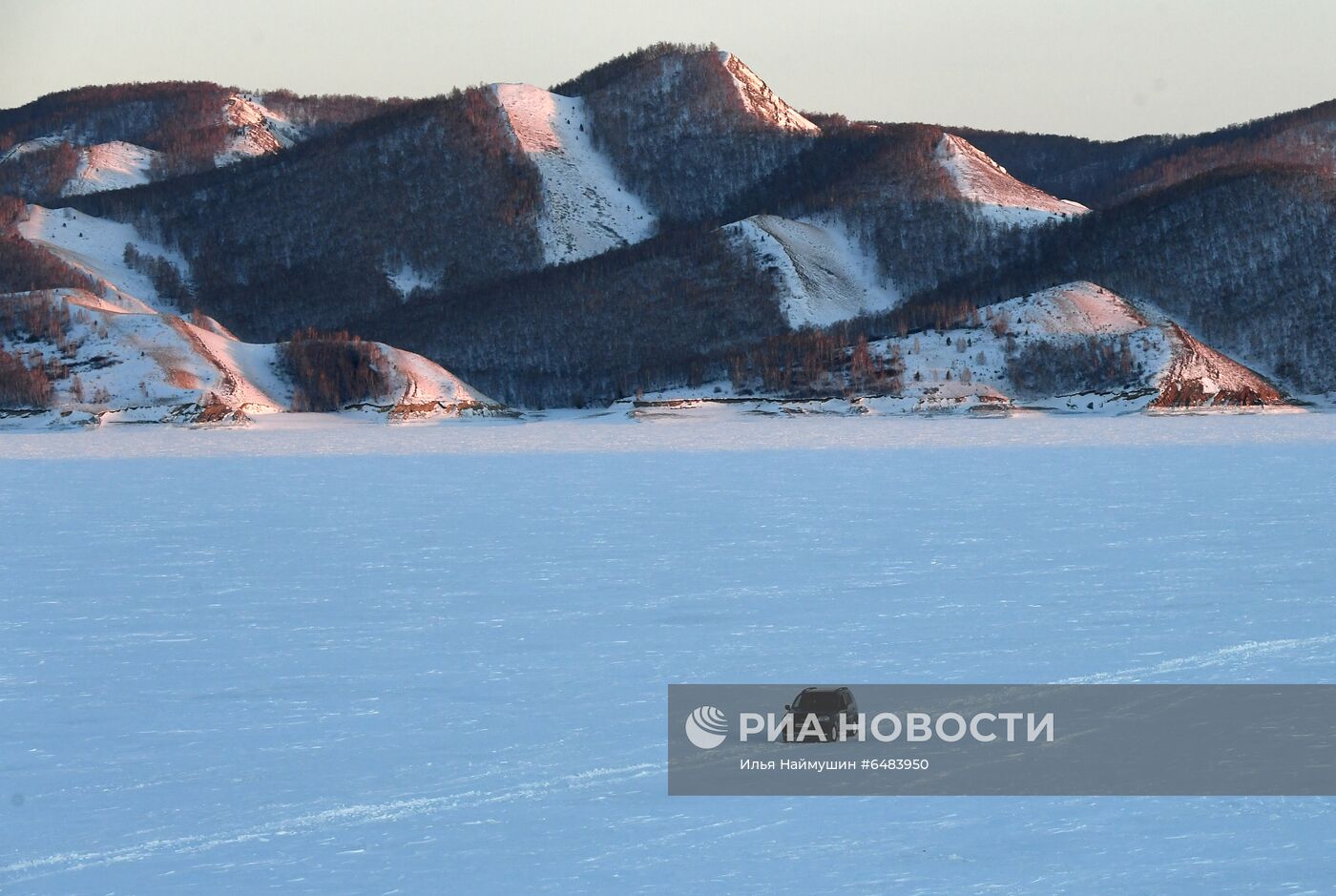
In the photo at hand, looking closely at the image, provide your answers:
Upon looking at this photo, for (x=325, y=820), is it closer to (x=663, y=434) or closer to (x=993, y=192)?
(x=663, y=434)

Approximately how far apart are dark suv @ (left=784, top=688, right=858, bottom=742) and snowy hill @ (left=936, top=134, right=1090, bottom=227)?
168449 mm

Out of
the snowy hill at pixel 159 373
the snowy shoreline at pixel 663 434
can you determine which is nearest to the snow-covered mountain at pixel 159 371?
the snowy hill at pixel 159 373

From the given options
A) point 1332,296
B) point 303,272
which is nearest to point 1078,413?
point 1332,296

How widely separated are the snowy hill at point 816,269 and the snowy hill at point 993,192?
1627 cm

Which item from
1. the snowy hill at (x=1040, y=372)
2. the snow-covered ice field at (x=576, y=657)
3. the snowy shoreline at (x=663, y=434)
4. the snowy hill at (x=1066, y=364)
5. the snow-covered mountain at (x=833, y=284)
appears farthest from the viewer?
the snow-covered mountain at (x=833, y=284)

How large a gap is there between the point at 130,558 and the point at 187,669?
11.7 m

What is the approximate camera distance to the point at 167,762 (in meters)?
14.6

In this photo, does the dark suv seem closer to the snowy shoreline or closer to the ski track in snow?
the ski track in snow

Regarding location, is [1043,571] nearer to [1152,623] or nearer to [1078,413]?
[1152,623]

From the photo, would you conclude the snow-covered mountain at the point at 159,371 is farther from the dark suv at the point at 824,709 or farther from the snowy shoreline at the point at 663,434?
the dark suv at the point at 824,709

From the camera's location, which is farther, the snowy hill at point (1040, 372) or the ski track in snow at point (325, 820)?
the snowy hill at point (1040, 372)

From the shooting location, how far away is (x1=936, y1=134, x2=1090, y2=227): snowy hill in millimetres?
179625

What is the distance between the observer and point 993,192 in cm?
18688

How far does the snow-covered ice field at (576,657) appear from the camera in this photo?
12023 millimetres
